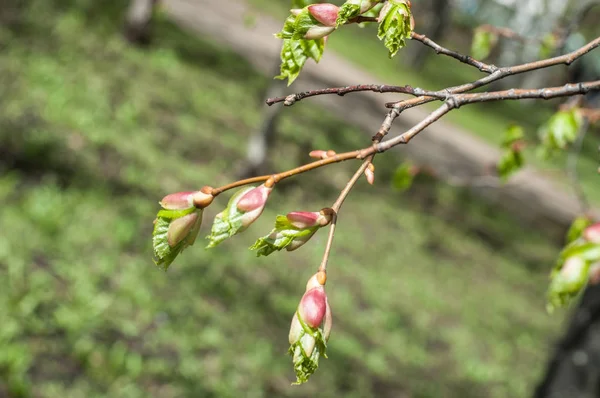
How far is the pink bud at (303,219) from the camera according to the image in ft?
3.07

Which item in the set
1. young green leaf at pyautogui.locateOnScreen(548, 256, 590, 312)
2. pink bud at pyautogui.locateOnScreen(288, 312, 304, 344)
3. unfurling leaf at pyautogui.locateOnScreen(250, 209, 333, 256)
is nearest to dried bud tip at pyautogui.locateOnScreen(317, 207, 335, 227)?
unfurling leaf at pyautogui.locateOnScreen(250, 209, 333, 256)

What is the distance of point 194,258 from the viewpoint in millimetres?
5512

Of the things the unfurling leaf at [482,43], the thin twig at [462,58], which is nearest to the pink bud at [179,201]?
the thin twig at [462,58]

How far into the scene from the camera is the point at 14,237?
4559mm

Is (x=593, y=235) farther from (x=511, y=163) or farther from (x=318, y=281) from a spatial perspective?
(x=511, y=163)

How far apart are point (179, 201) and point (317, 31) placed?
37 centimetres

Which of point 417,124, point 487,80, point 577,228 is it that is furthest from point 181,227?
point 577,228

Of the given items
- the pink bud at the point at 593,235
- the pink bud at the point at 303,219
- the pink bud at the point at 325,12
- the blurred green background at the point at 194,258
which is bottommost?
the blurred green background at the point at 194,258

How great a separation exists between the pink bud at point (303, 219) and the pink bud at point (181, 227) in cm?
14

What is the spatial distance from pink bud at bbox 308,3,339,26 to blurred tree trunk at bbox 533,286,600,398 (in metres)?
3.16

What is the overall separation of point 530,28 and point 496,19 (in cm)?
1699

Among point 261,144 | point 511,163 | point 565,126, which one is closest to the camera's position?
point 565,126

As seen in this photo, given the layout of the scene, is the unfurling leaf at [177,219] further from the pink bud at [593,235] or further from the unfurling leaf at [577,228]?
the unfurling leaf at [577,228]

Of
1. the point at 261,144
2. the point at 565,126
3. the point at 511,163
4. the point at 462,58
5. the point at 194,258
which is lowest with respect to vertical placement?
the point at 194,258
